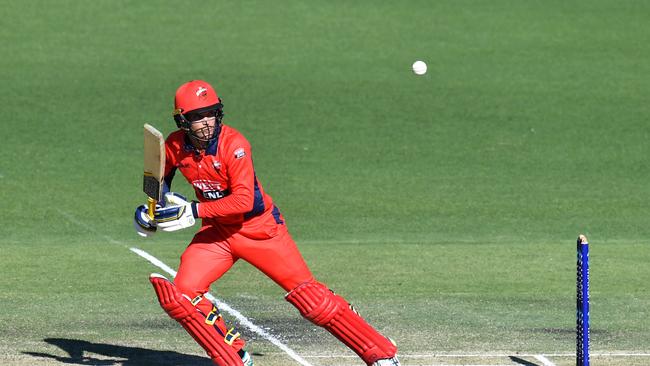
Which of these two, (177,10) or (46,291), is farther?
(177,10)

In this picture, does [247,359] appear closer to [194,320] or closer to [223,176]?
[194,320]

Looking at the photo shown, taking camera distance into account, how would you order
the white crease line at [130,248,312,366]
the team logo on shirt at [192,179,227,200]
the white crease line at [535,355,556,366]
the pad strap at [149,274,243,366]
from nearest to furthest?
the pad strap at [149,274,243,366], the team logo on shirt at [192,179,227,200], the white crease line at [535,355,556,366], the white crease line at [130,248,312,366]

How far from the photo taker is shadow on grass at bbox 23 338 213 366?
33.1 feet

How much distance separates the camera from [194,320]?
9109mm

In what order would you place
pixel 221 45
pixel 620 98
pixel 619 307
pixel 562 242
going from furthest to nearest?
1. pixel 221 45
2. pixel 620 98
3. pixel 562 242
4. pixel 619 307

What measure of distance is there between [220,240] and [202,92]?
1.12m

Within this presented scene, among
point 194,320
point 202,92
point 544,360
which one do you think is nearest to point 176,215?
point 194,320

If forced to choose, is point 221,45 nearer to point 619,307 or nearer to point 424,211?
point 424,211

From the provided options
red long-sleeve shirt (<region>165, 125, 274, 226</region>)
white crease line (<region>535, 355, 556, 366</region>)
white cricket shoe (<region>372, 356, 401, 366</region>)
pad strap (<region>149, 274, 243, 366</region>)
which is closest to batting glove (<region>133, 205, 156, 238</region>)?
red long-sleeve shirt (<region>165, 125, 274, 226</region>)

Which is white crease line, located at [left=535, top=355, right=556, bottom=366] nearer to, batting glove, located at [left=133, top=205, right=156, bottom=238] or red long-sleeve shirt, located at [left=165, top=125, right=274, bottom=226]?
red long-sleeve shirt, located at [left=165, top=125, right=274, bottom=226]

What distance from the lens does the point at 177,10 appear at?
1091 inches

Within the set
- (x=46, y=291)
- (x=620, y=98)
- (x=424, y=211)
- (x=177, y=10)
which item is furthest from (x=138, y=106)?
(x=46, y=291)

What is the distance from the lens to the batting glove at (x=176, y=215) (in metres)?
9.20

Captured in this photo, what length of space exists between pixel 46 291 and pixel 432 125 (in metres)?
11.0
